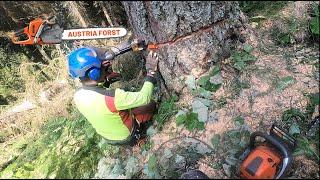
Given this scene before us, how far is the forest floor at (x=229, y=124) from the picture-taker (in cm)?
353

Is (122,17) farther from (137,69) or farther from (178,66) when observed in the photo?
(178,66)

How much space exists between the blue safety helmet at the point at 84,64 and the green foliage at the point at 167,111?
0.77 m

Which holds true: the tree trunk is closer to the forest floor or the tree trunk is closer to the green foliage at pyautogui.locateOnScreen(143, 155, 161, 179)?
the forest floor

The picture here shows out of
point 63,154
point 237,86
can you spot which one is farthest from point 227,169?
point 63,154

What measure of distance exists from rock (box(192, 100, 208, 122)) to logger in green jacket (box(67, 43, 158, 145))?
1.44 ft

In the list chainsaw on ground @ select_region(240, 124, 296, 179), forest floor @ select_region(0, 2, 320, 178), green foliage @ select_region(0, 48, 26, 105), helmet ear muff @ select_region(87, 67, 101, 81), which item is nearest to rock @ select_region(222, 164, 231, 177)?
forest floor @ select_region(0, 2, 320, 178)

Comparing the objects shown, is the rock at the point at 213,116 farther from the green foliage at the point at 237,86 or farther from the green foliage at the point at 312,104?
the green foliage at the point at 312,104

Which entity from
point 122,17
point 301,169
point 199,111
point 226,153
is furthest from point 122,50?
point 122,17

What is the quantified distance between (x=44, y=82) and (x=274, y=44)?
4770 mm

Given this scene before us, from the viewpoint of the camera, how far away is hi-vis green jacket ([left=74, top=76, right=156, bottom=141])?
3.61 metres

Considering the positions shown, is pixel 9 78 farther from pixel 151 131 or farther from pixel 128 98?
pixel 128 98

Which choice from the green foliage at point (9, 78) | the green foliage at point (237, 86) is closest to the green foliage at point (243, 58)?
the green foliage at point (237, 86)

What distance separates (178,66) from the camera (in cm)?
390

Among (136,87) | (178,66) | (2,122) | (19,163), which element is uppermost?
(178,66)
